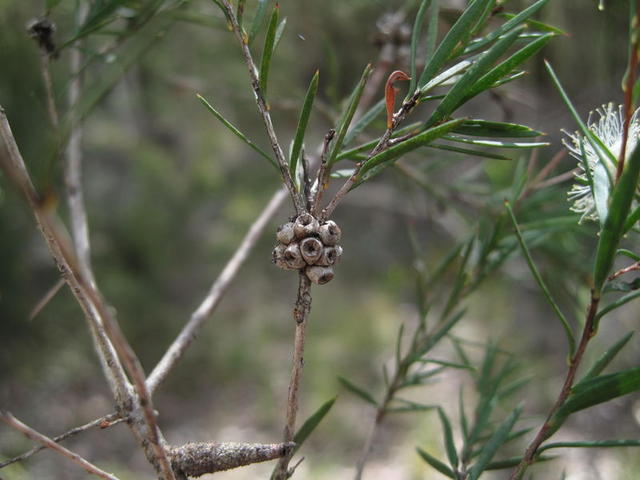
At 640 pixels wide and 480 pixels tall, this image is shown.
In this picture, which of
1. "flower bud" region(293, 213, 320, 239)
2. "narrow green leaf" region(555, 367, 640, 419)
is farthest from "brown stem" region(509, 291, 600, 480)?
"flower bud" region(293, 213, 320, 239)

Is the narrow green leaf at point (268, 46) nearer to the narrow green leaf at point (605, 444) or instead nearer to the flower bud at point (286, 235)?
the flower bud at point (286, 235)

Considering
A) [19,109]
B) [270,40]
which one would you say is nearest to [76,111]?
[270,40]

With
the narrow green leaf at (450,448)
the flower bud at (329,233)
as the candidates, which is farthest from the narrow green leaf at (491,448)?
the flower bud at (329,233)

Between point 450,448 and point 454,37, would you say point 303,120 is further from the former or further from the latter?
point 450,448

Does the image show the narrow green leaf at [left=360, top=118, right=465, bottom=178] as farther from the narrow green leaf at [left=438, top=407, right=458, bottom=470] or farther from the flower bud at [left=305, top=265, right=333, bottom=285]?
the narrow green leaf at [left=438, top=407, right=458, bottom=470]

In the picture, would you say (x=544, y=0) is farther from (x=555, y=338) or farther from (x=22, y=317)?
(x=555, y=338)

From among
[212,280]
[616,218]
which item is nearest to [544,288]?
[616,218]
